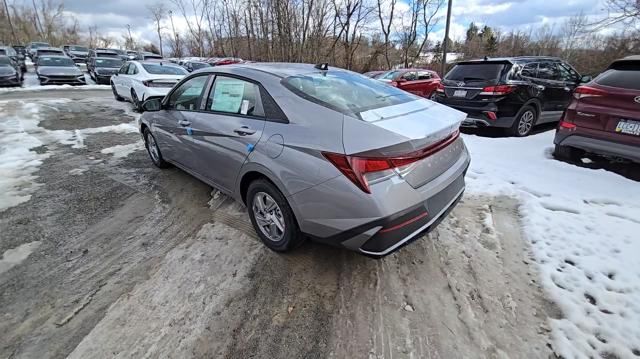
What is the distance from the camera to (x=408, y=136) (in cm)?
209

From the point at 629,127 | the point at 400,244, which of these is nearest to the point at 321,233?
the point at 400,244

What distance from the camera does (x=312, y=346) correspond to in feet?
6.47

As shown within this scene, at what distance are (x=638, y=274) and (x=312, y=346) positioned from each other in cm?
254

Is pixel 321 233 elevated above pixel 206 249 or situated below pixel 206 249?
above

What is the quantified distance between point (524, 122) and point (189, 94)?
6.23 meters

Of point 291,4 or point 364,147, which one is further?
point 291,4

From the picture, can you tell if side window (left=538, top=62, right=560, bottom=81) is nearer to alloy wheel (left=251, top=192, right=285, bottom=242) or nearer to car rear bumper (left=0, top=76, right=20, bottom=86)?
alloy wheel (left=251, top=192, right=285, bottom=242)

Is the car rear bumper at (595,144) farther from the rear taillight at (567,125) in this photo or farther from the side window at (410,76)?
the side window at (410,76)

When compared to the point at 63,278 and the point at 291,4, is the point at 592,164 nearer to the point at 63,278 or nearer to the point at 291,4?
the point at 63,278

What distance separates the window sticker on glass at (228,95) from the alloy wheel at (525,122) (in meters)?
5.72

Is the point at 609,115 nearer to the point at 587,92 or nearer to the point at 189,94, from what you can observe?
the point at 587,92

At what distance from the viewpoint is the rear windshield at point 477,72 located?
6.16 meters

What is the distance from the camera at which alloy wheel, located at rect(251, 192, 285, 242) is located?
2719 millimetres

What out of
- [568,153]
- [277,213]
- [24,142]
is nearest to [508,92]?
[568,153]
